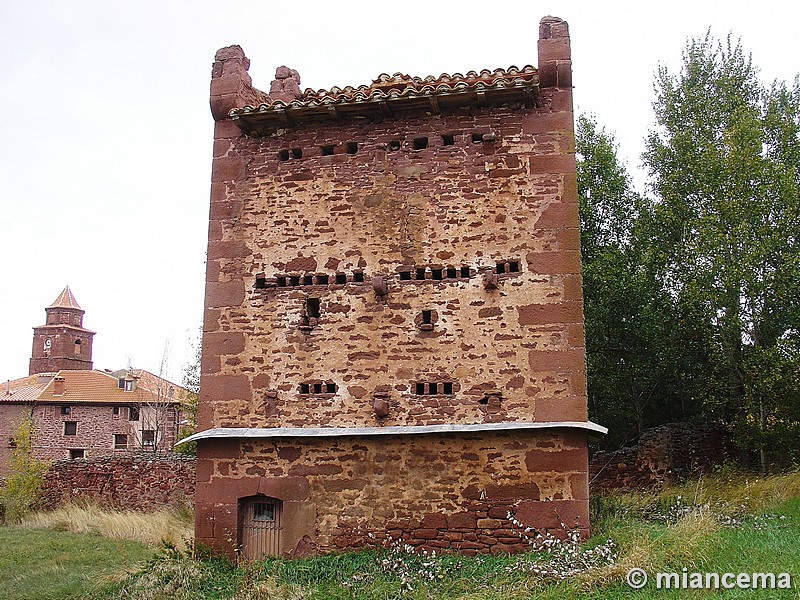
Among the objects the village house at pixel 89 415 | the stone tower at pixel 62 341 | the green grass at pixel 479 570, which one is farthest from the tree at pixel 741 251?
the stone tower at pixel 62 341

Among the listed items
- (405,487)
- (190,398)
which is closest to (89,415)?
(190,398)

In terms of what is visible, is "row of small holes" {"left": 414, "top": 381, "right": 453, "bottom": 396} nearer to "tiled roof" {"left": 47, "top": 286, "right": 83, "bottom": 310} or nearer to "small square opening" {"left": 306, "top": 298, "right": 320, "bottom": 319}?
"small square opening" {"left": 306, "top": 298, "right": 320, "bottom": 319}

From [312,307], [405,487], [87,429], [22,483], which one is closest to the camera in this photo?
[405,487]

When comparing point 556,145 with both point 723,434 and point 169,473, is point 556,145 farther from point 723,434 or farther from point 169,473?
point 169,473

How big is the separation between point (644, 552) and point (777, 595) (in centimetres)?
147

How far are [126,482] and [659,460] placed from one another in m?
13.8

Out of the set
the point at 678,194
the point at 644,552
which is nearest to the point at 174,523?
the point at 644,552

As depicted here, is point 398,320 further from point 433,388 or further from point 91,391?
point 91,391

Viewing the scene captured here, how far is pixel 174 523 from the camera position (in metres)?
14.6

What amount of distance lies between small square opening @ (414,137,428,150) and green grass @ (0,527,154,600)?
24.0 feet

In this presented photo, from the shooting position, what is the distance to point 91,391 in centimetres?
3906

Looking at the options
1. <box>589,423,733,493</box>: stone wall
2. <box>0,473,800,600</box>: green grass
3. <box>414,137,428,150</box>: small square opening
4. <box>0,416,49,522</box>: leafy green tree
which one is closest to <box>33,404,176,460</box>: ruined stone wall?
<box>0,416,49,522</box>: leafy green tree

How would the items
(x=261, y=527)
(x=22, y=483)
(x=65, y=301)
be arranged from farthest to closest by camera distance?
1. (x=65, y=301)
2. (x=22, y=483)
3. (x=261, y=527)

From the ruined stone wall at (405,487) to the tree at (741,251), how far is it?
7433 millimetres
